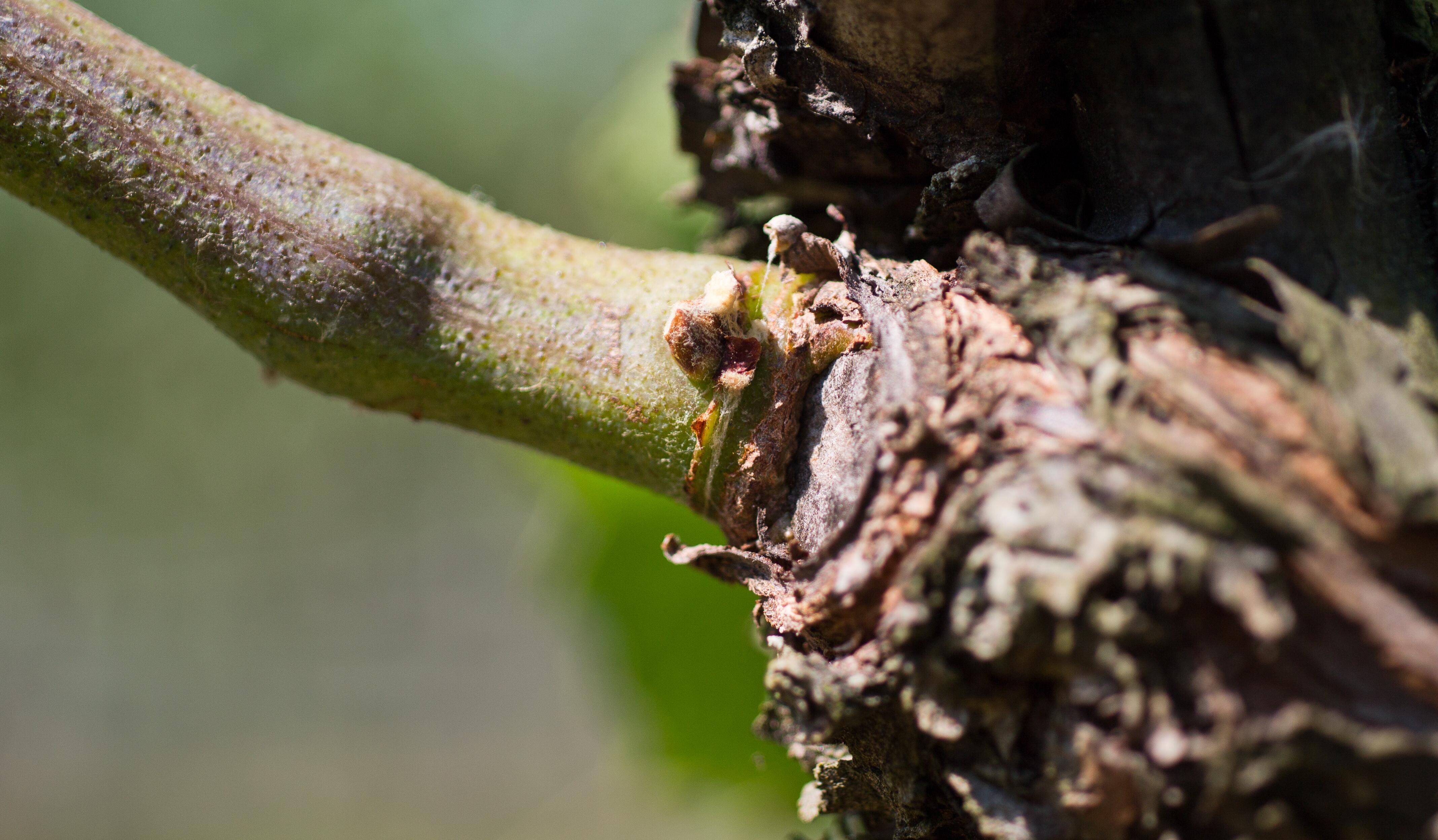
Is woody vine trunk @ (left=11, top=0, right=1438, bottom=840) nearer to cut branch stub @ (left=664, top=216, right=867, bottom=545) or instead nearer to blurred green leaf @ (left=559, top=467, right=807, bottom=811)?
cut branch stub @ (left=664, top=216, right=867, bottom=545)

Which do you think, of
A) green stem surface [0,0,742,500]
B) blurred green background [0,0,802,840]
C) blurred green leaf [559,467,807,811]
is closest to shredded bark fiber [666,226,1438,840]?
green stem surface [0,0,742,500]

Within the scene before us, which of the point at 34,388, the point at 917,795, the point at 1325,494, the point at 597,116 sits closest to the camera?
the point at 1325,494

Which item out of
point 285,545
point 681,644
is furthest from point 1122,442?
point 285,545

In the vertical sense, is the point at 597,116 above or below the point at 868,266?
above

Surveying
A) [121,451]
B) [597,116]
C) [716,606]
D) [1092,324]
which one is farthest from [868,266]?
[121,451]

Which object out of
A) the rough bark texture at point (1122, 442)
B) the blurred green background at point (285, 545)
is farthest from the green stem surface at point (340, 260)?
the blurred green background at point (285, 545)

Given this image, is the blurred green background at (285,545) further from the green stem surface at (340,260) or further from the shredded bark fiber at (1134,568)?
the shredded bark fiber at (1134,568)

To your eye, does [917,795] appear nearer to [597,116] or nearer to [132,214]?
[132,214]
